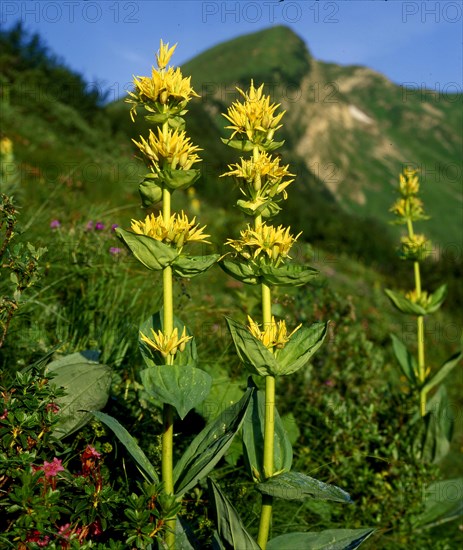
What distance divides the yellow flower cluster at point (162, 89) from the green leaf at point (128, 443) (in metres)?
1.08

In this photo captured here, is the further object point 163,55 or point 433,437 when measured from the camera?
point 433,437

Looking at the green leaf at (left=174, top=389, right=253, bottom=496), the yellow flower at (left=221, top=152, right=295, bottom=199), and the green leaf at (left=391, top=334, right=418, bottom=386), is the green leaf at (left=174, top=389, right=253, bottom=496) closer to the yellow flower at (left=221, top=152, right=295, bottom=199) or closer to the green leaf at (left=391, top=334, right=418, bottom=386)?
the yellow flower at (left=221, top=152, right=295, bottom=199)

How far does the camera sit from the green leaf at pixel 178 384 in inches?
76.8

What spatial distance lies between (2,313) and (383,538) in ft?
8.67

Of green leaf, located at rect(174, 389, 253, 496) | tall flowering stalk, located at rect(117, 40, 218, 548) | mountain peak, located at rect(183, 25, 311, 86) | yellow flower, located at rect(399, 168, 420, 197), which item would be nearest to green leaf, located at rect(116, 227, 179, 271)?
tall flowering stalk, located at rect(117, 40, 218, 548)

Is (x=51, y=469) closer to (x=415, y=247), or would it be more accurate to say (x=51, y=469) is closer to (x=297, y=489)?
(x=297, y=489)

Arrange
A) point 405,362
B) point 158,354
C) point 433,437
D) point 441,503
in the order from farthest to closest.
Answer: point 405,362 < point 433,437 < point 441,503 < point 158,354

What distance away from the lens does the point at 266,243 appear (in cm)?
221

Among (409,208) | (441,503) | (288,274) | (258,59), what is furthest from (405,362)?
(258,59)

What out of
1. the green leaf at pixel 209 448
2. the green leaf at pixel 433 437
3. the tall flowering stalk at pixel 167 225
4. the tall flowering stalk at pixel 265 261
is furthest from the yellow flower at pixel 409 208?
the green leaf at pixel 209 448

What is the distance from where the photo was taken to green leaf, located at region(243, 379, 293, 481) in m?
2.32

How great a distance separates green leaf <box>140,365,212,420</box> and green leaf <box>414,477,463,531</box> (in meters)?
→ 2.61

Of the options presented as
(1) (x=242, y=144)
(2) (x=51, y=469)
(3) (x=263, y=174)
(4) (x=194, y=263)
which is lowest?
(2) (x=51, y=469)

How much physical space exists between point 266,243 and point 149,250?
0.44 m
